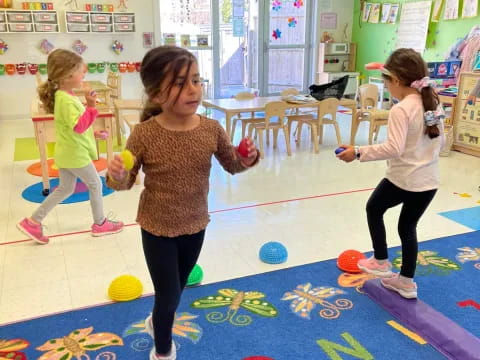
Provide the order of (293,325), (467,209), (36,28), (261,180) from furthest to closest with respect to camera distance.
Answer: (36,28) < (261,180) < (467,209) < (293,325)

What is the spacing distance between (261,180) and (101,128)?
1538mm

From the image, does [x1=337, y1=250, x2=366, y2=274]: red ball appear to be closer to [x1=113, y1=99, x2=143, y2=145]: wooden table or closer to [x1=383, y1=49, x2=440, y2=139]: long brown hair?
[x1=383, y1=49, x2=440, y2=139]: long brown hair

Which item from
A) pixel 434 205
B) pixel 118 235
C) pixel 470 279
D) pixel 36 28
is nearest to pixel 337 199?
pixel 434 205

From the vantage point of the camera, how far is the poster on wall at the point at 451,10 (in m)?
6.66

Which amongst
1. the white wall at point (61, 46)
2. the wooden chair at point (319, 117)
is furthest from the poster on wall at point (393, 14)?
the white wall at point (61, 46)

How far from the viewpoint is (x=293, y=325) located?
2.05 metres

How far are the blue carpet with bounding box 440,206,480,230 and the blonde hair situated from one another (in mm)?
2813

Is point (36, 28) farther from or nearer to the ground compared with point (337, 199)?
farther from the ground

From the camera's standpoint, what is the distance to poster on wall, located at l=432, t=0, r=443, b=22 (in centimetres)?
698

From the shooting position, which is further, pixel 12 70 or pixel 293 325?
pixel 12 70

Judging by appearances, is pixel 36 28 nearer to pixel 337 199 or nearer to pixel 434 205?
pixel 337 199

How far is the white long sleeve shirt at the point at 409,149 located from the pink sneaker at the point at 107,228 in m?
1.83

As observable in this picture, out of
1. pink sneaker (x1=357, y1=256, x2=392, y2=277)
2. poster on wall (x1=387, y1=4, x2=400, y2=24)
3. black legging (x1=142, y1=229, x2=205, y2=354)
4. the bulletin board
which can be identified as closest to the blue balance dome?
pink sneaker (x1=357, y1=256, x2=392, y2=277)

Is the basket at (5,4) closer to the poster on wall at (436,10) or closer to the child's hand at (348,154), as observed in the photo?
the poster on wall at (436,10)
